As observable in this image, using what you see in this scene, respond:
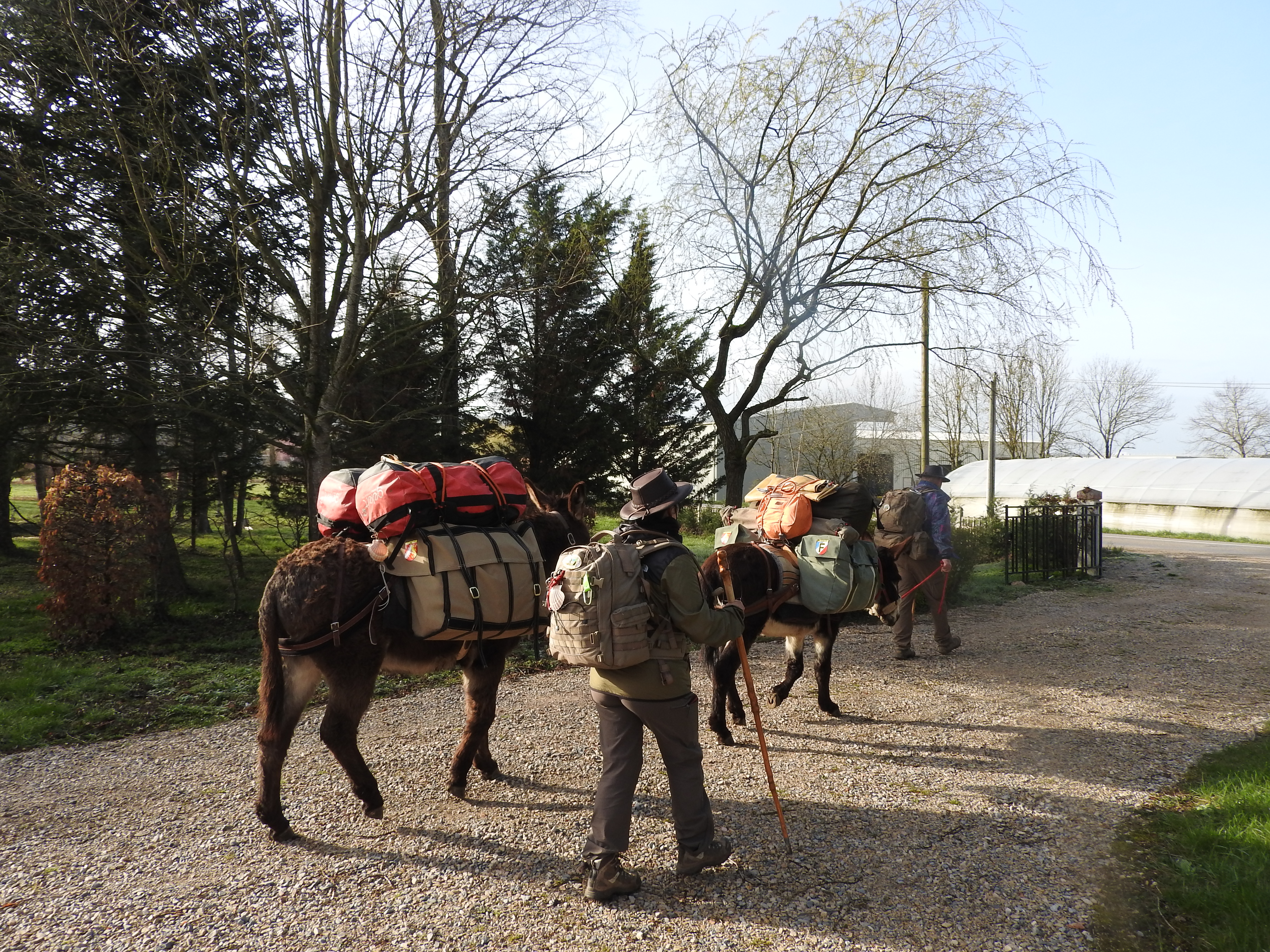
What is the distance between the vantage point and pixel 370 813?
13.5ft

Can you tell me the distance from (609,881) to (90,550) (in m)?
7.03

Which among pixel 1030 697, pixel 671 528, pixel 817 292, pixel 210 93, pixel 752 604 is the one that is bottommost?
pixel 1030 697

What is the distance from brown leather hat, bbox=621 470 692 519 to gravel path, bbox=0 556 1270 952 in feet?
5.56

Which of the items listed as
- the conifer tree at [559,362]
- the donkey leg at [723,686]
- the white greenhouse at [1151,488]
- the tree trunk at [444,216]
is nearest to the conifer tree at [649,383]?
the conifer tree at [559,362]

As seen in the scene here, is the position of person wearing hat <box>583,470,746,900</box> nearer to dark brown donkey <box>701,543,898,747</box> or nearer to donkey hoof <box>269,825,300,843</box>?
donkey hoof <box>269,825,300,843</box>

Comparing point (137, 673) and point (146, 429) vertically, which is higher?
point (146, 429)

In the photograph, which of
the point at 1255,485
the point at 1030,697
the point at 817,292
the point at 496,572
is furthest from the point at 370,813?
the point at 1255,485

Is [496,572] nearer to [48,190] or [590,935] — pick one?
[590,935]

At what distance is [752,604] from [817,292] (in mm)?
6673

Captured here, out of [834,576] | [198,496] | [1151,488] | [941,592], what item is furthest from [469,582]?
[1151,488]

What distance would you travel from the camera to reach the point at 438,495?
14.3 ft

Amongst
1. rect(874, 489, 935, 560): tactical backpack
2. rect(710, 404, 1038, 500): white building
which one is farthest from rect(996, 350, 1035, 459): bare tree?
rect(874, 489, 935, 560): tactical backpack

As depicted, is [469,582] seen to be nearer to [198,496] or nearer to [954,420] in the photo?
[198,496]

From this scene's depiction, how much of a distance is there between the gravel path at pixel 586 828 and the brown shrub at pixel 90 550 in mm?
2937
